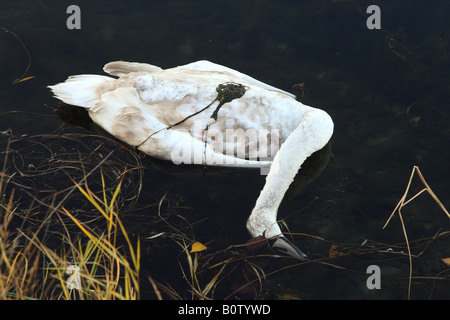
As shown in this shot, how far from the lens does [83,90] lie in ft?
16.9

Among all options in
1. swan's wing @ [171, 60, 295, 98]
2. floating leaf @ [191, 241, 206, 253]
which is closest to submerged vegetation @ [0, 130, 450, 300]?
floating leaf @ [191, 241, 206, 253]

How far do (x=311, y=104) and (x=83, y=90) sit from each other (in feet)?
8.33

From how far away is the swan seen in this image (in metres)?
4.68

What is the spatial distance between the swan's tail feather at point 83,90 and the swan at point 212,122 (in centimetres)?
2

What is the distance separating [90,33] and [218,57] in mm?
1753

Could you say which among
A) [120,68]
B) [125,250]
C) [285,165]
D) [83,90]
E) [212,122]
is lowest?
[125,250]

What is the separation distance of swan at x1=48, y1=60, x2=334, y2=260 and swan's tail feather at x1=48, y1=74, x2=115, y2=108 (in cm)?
2

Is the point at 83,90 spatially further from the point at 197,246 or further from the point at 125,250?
the point at 197,246

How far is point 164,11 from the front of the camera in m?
7.02

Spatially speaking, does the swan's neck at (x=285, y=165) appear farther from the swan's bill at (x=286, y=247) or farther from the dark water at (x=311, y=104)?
the dark water at (x=311, y=104)

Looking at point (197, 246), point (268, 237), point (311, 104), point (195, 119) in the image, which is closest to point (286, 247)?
point (268, 237)

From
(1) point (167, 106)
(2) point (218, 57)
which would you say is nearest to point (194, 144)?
(1) point (167, 106)

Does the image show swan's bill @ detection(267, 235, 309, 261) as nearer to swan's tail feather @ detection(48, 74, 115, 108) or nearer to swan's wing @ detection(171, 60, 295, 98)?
swan's wing @ detection(171, 60, 295, 98)

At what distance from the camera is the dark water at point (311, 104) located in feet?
13.5
